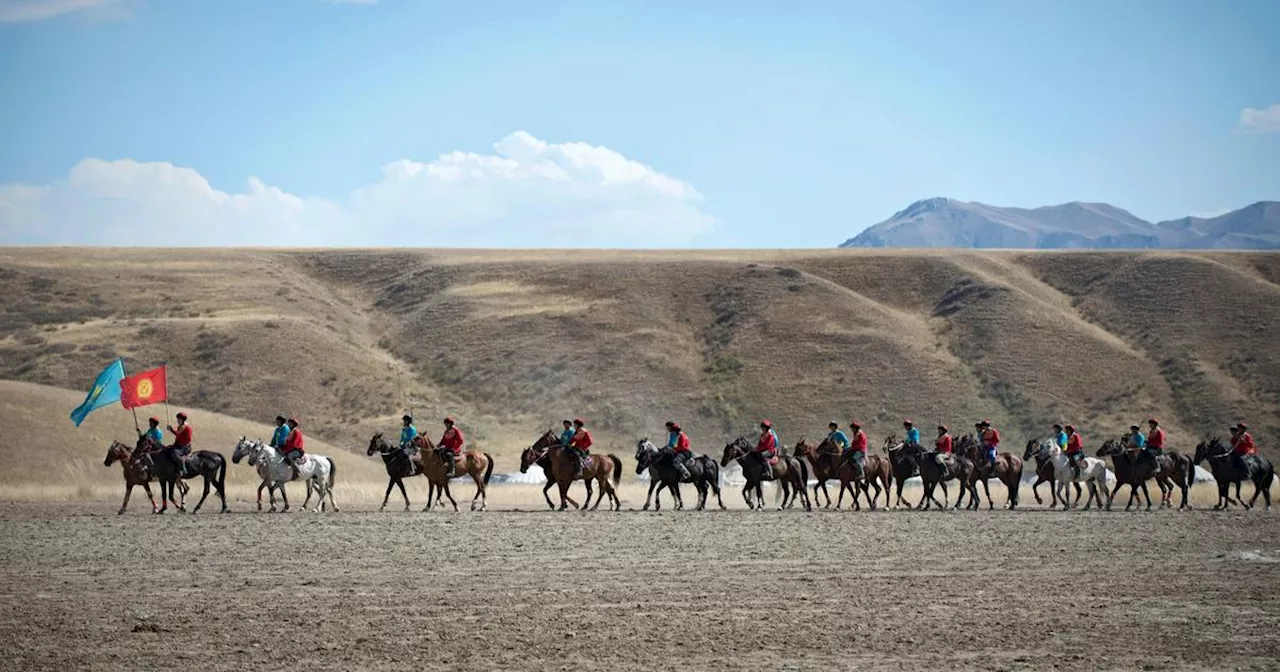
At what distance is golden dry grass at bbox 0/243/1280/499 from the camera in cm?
7588

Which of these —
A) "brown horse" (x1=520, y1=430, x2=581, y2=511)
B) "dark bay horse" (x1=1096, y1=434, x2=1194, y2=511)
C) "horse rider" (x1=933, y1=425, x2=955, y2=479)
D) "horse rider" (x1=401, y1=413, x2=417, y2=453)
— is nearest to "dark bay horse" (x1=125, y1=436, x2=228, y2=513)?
"horse rider" (x1=401, y1=413, x2=417, y2=453)

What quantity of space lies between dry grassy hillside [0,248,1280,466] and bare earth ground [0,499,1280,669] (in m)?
40.2

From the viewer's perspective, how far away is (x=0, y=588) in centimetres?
1888

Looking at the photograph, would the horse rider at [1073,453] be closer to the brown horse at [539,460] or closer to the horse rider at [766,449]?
the horse rider at [766,449]

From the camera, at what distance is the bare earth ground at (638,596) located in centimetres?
1395

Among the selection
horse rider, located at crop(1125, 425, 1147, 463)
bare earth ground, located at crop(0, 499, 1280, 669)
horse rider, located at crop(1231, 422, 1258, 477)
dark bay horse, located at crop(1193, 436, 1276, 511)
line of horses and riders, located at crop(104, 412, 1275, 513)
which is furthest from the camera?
horse rider, located at crop(1125, 425, 1147, 463)

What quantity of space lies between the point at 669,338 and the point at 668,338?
0.09m

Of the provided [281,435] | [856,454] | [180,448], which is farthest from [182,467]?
[856,454]

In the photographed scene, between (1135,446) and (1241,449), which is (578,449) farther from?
(1241,449)

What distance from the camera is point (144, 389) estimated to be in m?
40.7

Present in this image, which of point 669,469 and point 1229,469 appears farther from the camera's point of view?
point 1229,469

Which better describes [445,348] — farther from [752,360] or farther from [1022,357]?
[1022,357]

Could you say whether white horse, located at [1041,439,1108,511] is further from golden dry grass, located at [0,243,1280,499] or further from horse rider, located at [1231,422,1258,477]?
golden dry grass, located at [0,243,1280,499]

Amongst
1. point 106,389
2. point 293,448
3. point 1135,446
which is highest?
point 106,389
